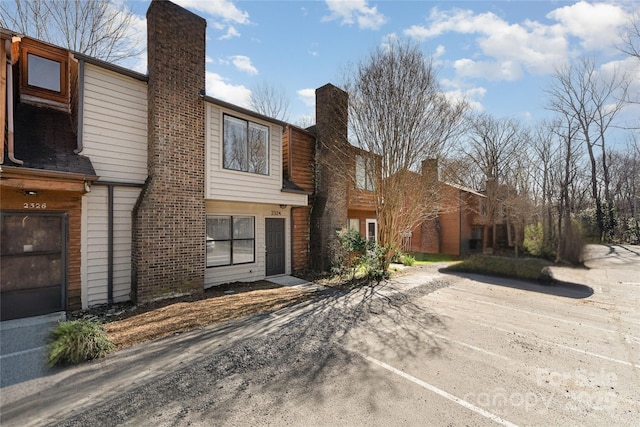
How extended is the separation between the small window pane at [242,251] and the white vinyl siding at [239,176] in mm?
1565

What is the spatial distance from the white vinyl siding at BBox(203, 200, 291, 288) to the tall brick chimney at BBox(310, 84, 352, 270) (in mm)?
1241

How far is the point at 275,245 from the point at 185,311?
451 cm

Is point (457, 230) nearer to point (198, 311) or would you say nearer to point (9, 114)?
point (198, 311)

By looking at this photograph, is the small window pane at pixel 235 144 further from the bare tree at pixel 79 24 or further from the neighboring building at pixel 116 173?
the bare tree at pixel 79 24

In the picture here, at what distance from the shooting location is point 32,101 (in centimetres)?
655

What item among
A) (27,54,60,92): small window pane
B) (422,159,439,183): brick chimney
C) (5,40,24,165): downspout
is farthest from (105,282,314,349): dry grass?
(422,159,439,183): brick chimney

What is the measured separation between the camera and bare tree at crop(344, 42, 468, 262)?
32.8ft

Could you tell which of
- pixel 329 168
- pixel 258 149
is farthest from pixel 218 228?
pixel 329 168

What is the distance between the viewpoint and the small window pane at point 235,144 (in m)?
8.34

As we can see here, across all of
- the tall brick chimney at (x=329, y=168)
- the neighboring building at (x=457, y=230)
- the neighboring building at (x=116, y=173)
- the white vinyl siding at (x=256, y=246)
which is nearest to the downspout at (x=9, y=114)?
the neighboring building at (x=116, y=173)

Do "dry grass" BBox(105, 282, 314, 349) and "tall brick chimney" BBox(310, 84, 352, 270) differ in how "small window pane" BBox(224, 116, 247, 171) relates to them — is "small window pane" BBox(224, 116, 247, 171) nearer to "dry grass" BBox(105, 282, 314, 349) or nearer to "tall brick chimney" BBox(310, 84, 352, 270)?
"tall brick chimney" BBox(310, 84, 352, 270)

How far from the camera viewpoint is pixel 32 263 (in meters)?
5.72

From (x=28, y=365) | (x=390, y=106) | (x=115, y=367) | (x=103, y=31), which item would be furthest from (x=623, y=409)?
(x=103, y=31)

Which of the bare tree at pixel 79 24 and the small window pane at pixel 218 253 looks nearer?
the small window pane at pixel 218 253
